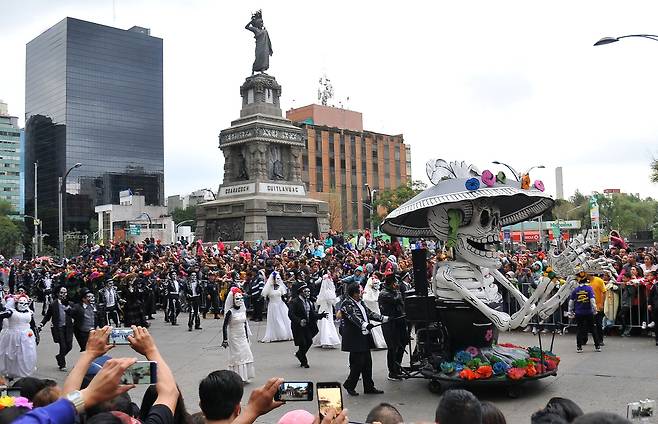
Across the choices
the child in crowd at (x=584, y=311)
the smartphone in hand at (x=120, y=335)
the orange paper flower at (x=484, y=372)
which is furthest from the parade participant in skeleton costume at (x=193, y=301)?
the smartphone in hand at (x=120, y=335)

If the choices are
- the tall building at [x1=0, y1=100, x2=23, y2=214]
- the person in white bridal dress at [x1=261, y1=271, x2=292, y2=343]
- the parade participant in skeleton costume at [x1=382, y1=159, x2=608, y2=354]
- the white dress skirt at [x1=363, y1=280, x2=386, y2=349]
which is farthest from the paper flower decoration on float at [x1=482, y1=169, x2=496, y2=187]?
the tall building at [x1=0, y1=100, x2=23, y2=214]

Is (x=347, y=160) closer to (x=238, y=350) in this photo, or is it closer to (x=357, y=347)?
(x=238, y=350)

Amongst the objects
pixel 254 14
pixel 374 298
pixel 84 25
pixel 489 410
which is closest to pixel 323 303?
pixel 374 298

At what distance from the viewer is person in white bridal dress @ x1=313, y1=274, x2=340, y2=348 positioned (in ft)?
52.8

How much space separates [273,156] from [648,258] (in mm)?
23086

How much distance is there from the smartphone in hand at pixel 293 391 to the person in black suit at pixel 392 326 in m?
8.12

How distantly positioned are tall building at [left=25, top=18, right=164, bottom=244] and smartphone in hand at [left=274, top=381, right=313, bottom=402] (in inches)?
4948

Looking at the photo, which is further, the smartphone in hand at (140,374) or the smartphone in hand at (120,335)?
the smartphone in hand at (120,335)

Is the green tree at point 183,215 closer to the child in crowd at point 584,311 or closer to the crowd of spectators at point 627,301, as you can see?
the crowd of spectators at point 627,301

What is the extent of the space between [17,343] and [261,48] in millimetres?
27878

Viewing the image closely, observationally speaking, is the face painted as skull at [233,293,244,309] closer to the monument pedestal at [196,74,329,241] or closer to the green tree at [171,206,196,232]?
the monument pedestal at [196,74,329,241]

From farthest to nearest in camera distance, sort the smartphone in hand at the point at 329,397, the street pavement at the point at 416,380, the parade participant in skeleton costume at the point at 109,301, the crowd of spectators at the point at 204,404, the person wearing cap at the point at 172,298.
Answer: the person wearing cap at the point at 172,298 < the parade participant in skeleton costume at the point at 109,301 < the street pavement at the point at 416,380 < the smartphone in hand at the point at 329,397 < the crowd of spectators at the point at 204,404

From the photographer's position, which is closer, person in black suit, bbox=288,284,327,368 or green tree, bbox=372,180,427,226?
person in black suit, bbox=288,284,327,368

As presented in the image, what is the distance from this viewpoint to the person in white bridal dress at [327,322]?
52.8ft
